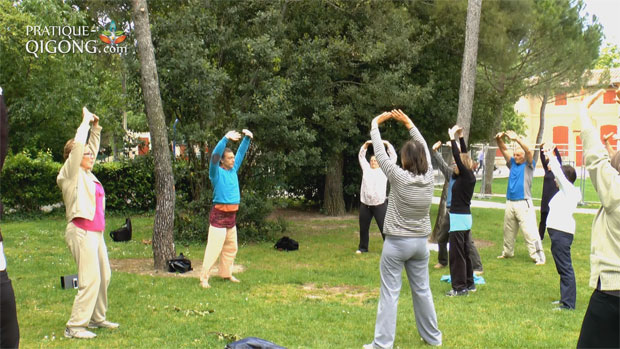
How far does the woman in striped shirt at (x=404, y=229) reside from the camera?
18.1 feet

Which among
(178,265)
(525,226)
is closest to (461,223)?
(525,226)

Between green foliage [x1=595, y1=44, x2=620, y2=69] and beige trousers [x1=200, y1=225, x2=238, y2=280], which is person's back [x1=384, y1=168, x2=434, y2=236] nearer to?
beige trousers [x1=200, y1=225, x2=238, y2=280]

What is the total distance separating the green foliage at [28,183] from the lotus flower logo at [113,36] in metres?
4.35

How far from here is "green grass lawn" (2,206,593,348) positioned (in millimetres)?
5949

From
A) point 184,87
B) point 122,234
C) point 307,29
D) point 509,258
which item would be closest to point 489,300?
point 509,258

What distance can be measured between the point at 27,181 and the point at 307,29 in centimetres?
877

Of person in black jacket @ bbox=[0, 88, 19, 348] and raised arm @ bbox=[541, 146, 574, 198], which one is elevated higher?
raised arm @ bbox=[541, 146, 574, 198]

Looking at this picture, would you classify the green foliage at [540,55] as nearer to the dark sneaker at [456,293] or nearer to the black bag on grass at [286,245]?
the black bag on grass at [286,245]

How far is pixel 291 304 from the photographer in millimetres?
7391

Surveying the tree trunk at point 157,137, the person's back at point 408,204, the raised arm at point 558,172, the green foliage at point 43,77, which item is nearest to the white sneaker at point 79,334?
the person's back at point 408,204

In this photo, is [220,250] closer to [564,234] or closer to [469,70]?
[564,234]

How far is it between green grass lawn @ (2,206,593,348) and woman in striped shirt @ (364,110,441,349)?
1.57 feet

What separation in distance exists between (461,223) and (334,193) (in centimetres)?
1036

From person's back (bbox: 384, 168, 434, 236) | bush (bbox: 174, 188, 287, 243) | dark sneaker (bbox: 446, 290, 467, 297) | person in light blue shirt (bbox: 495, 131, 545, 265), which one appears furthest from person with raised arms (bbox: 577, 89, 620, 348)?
bush (bbox: 174, 188, 287, 243)
